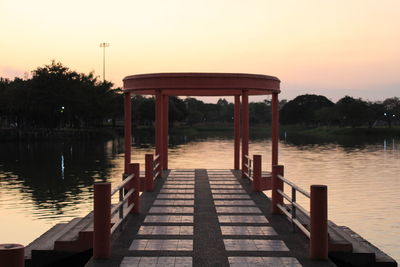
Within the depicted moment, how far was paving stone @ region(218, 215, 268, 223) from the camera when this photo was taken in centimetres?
1158

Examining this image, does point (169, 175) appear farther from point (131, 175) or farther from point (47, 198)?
point (131, 175)

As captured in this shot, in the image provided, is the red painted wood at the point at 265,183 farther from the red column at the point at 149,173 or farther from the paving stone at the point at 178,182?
the red column at the point at 149,173

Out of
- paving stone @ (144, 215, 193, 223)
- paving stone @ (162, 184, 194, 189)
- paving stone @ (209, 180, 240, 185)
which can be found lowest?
paving stone @ (144, 215, 193, 223)

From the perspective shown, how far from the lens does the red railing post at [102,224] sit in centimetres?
829

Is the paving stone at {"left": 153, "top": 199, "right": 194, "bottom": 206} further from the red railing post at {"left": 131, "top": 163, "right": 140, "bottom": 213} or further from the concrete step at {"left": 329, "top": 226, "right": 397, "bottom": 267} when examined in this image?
the concrete step at {"left": 329, "top": 226, "right": 397, "bottom": 267}

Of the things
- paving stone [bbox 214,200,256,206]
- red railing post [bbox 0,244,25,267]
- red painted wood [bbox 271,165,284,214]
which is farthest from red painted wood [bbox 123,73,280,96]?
red railing post [bbox 0,244,25,267]

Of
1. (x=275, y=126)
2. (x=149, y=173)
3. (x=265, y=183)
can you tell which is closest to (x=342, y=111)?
(x=275, y=126)

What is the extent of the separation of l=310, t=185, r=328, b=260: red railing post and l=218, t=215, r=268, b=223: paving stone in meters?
3.27

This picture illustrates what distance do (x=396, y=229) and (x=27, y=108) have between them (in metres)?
85.6

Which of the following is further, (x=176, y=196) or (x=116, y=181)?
(x=116, y=181)

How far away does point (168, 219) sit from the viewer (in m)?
11.8

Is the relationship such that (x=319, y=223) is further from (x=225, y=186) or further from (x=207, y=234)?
(x=225, y=186)

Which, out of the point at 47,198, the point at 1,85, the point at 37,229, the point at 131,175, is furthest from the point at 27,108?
the point at 131,175

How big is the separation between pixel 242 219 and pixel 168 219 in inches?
65.3
